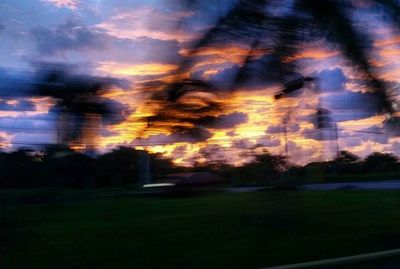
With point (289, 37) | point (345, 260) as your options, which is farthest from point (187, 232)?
point (289, 37)

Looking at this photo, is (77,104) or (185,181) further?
(185,181)

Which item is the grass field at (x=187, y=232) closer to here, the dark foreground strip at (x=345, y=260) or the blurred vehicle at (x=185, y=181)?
the dark foreground strip at (x=345, y=260)

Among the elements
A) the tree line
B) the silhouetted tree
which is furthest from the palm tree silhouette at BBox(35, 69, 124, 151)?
the silhouetted tree

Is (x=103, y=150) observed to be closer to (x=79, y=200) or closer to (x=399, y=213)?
(x=79, y=200)

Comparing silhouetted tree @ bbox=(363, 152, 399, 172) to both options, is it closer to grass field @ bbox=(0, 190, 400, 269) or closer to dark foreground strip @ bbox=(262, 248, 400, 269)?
grass field @ bbox=(0, 190, 400, 269)

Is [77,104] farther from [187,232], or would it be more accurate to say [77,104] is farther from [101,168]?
[187,232]

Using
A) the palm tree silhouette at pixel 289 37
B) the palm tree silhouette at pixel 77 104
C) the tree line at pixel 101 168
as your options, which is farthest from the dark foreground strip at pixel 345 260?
the palm tree silhouette at pixel 77 104

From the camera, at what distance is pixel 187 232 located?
36.0 ft

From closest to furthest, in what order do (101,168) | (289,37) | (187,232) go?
(101,168) < (289,37) < (187,232)

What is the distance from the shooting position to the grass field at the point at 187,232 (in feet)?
29.1

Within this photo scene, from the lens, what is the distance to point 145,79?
794 cm

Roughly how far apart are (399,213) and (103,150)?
766 centimetres

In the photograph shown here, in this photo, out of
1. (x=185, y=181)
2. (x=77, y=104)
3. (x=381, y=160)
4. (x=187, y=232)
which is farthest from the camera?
(x=381, y=160)

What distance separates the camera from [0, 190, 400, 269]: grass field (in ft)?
29.1
